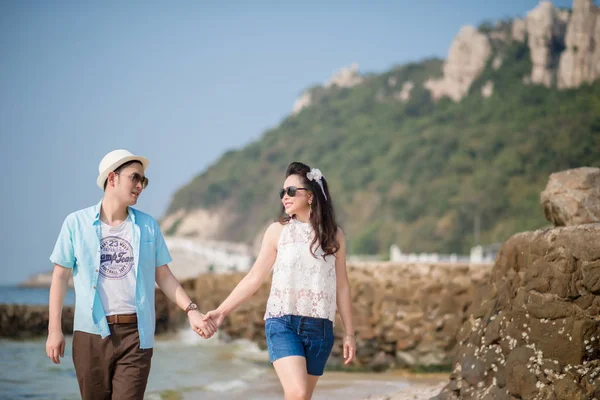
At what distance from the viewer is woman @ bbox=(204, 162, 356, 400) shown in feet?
15.5

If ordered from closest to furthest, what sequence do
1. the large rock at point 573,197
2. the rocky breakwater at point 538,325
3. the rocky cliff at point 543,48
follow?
the rocky breakwater at point 538,325 → the large rock at point 573,197 → the rocky cliff at point 543,48

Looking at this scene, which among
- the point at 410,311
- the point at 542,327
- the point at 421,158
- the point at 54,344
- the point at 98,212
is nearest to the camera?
the point at 54,344

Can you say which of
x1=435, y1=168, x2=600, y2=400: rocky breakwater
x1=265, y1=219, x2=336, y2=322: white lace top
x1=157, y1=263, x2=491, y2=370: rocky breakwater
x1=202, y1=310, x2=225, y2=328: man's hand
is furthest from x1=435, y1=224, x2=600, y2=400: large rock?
x1=157, y1=263, x2=491, y2=370: rocky breakwater

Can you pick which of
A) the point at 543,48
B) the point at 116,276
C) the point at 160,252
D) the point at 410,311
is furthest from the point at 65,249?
the point at 543,48

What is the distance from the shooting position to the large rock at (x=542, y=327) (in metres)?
6.07

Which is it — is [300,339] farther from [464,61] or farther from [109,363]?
[464,61]

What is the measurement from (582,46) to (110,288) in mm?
85448

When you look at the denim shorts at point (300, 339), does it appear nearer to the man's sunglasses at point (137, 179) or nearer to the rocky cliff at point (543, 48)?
the man's sunglasses at point (137, 179)

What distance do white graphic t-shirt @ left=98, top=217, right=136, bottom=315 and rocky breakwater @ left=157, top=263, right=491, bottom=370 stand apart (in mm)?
10513

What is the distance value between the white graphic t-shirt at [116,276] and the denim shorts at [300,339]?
2.71 feet

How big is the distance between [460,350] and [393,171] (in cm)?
7942

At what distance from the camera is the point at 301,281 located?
485 cm

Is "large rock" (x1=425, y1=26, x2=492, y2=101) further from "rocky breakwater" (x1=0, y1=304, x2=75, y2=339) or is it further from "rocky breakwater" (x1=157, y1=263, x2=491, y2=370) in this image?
"rocky breakwater" (x1=157, y1=263, x2=491, y2=370)

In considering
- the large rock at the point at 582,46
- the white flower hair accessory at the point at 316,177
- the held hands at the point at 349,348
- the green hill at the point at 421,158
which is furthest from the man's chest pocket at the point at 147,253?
the large rock at the point at 582,46
